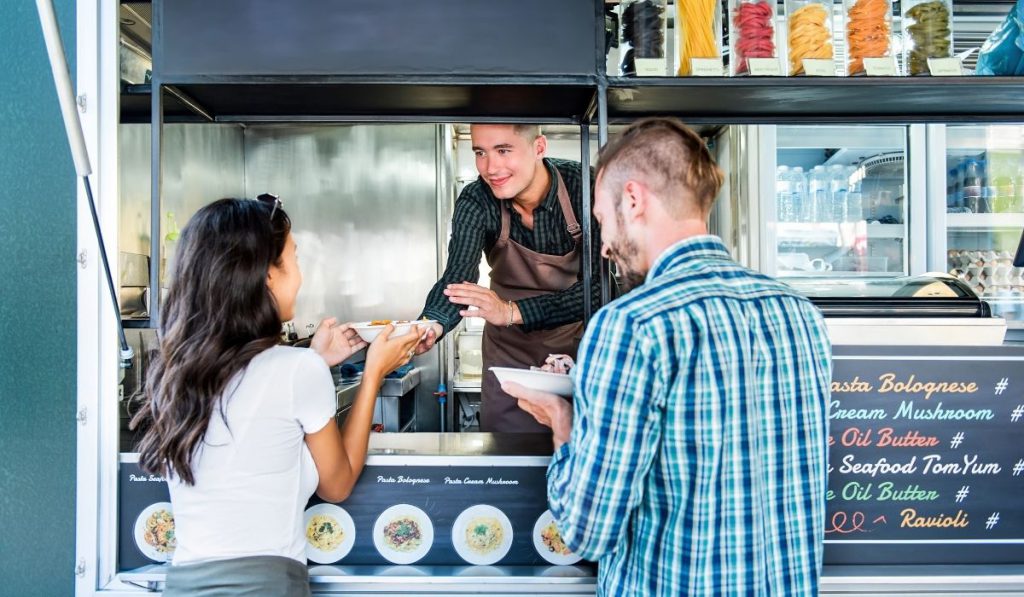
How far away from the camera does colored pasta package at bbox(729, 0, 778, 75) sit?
1656mm

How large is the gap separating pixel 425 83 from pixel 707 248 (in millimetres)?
814

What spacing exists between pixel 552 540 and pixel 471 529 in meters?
0.19

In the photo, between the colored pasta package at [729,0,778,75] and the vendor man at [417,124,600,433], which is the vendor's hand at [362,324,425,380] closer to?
the vendor man at [417,124,600,433]

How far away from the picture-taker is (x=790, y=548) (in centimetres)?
110

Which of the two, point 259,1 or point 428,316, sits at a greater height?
point 259,1

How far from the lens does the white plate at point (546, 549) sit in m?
1.62

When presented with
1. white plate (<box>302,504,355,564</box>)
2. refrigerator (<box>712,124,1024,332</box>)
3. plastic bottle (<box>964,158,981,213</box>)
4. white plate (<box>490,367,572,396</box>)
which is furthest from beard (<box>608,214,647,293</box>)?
plastic bottle (<box>964,158,981,213</box>)

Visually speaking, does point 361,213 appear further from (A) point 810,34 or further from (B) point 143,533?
(A) point 810,34

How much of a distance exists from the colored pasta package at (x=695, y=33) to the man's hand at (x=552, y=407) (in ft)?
2.85

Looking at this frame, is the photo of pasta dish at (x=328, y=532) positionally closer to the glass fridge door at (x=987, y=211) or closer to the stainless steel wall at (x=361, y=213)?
the stainless steel wall at (x=361, y=213)

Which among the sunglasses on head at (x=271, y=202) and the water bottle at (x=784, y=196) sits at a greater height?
the water bottle at (x=784, y=196)

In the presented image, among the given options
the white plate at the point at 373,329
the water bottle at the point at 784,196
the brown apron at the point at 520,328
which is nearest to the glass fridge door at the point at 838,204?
the water bottle at the point at 784,196

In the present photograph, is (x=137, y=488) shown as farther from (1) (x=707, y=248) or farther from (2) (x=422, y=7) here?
(1) (x=707, y=248)

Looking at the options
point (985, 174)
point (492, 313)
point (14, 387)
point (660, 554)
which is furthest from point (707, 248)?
point (985, 174)
